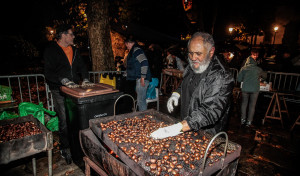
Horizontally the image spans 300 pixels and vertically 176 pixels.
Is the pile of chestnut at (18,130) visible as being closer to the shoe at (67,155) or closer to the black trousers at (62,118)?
the black trousers at (62,118)

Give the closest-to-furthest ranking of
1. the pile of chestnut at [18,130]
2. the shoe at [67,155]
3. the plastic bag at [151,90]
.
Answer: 1. the pile of chestnut at [18,130]
2. the shoe at [67,155]
3. the plastic bag at [151,90]

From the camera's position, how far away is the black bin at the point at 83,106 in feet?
9.73

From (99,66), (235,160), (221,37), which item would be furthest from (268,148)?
(221,37)

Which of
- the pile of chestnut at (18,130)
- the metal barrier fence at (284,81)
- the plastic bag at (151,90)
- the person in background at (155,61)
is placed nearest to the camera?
the pile of chestnut at (18,130)

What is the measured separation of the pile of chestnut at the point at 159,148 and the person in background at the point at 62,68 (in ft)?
4.95

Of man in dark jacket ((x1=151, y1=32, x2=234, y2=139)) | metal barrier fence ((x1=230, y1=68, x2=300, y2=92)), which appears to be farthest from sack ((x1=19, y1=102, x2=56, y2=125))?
metal barrier fence ((x1=230, y1=68, x2=300, y2=92))

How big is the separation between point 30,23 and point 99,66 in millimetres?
12045

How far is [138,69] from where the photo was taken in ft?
17.1

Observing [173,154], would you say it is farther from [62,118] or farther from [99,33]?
[99,33]

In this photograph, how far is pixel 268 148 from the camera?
14.5 ft

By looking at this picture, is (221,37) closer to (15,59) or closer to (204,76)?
(204,76)

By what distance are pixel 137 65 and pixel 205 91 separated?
10.6 feet

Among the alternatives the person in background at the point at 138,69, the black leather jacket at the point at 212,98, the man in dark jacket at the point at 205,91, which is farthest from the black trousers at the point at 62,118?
the black leather jacket at the point at 212,98

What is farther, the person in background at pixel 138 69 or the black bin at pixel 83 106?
the person in background at pixel 138 69
